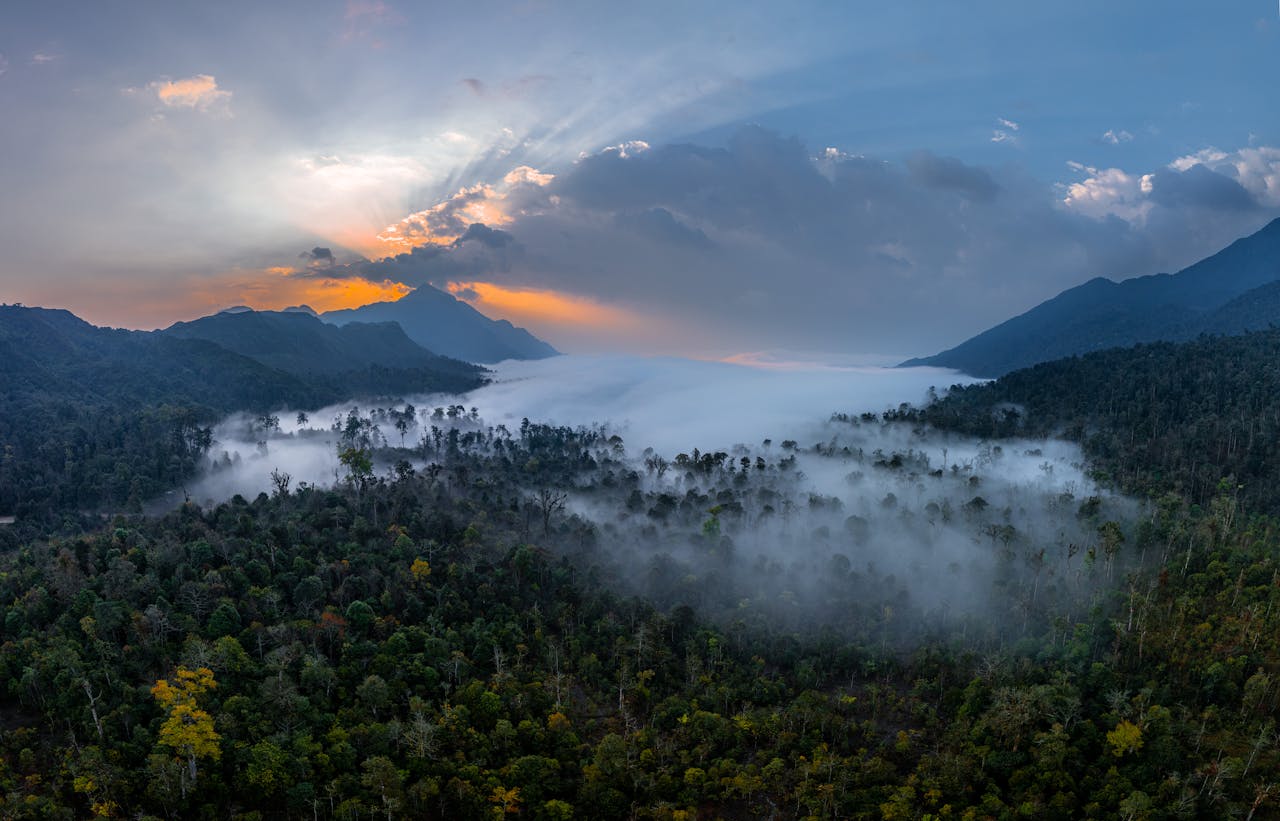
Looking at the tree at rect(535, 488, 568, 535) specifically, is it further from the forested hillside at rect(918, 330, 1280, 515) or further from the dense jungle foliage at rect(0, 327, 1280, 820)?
the forested hillside at rect(918, 330, 1280, 515)

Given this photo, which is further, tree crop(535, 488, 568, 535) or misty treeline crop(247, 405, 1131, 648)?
tree crop(535, 488, 568, 535)

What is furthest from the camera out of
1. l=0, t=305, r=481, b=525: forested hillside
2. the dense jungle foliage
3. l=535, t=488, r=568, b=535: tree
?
l=0, t=305, r=481, b=525: forested hillside

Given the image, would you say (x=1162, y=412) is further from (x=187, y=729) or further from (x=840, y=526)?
(x=187, y=729)

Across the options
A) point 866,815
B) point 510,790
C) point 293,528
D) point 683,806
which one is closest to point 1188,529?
point 866,815

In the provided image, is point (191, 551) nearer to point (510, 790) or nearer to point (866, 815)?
point (510, 790)

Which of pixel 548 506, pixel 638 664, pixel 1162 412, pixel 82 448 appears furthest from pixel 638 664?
pixel 82 448

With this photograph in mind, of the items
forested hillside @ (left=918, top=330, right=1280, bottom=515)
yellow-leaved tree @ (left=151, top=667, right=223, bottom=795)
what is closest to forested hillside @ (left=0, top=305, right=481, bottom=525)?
yellow-leaved tree @ (left=151, top=667, right=223, bottom=795)
